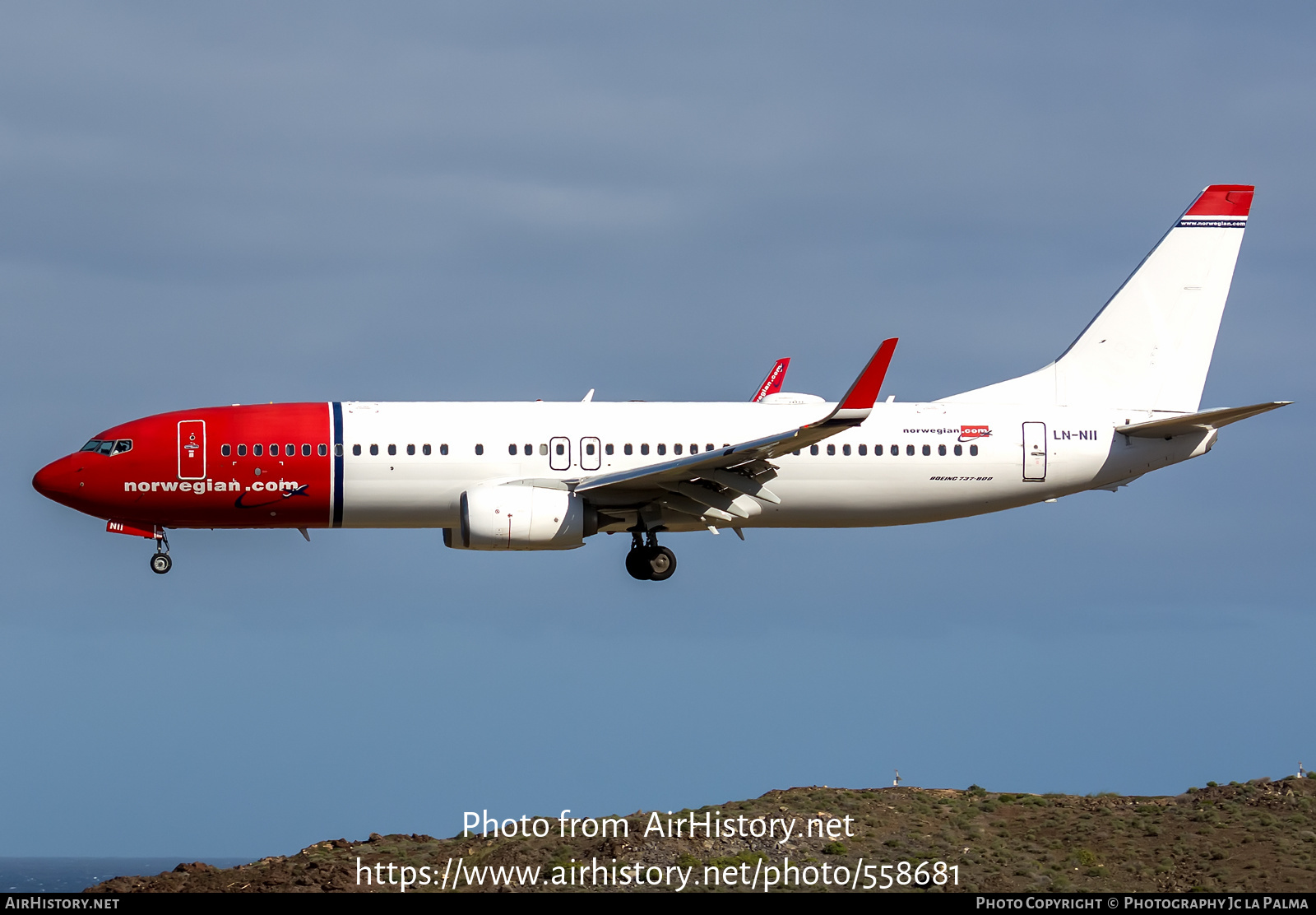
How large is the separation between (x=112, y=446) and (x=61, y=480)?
5.40ft

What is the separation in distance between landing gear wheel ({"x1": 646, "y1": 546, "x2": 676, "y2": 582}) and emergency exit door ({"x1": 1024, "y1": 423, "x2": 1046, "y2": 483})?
10.8 m

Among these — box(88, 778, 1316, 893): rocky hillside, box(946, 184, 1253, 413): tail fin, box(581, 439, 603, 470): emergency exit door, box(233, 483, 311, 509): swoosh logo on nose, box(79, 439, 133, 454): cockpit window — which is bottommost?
box(88, 778, 1316, 893): rocky hillside

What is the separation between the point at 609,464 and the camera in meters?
40.9

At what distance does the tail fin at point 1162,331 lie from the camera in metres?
45.8

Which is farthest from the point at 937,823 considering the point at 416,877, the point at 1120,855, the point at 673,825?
the point at 416,877

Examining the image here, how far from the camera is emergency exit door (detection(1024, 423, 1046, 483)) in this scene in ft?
142

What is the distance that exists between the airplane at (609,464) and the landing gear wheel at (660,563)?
60 millimetres

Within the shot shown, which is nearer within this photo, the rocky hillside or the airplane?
the rocky hillside

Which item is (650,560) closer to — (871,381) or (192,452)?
(871,381)

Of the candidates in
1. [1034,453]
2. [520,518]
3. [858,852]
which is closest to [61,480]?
[520,518]

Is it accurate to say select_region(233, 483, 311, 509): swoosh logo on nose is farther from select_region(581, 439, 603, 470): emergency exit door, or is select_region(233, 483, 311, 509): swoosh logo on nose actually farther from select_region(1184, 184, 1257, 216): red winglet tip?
select_region(1184, 184, 1257, 216): red winglet tip

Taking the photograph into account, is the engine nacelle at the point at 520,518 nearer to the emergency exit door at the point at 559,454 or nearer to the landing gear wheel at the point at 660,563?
the emergency exit door at the point at 559,454

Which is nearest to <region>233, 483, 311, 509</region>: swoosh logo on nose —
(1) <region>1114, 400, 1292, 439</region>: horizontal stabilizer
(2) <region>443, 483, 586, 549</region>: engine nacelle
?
(2) <region>443, 483, 586, 549</region>: engine nacelle
